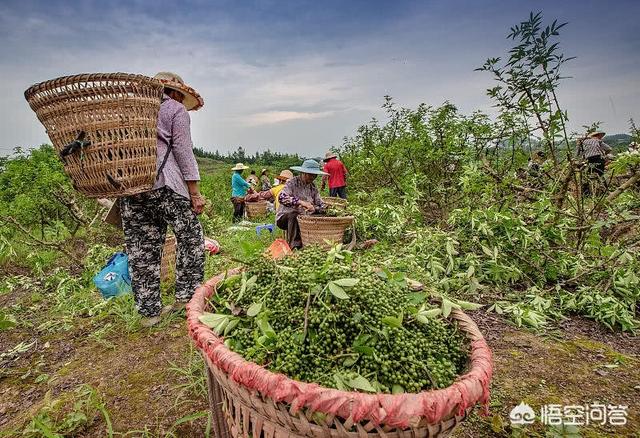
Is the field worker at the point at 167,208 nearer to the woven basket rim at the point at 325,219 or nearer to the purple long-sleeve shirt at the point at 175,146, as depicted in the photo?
the purple long-sleeve shirt at the point at 175,146

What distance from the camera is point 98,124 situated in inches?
74.7

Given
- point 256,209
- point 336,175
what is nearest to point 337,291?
point 336,175

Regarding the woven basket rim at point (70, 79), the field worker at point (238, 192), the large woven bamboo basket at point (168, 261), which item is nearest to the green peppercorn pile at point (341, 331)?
the woven basket rim at point (70, 79)

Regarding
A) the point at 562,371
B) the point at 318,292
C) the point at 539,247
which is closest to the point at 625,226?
the point at 539,247

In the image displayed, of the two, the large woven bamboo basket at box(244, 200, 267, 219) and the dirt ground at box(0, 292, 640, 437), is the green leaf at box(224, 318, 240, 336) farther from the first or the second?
the large woven bamboo basket at box(244, 200, 267, 219)

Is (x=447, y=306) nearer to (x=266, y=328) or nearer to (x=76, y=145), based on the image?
(x=266, y=328)

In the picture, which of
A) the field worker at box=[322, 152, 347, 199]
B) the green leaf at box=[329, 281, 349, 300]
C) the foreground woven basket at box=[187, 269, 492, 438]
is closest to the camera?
the foreground woven basket at box=[187, 269, 492, 438]

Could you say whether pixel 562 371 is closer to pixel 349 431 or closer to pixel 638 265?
pixel 638 265

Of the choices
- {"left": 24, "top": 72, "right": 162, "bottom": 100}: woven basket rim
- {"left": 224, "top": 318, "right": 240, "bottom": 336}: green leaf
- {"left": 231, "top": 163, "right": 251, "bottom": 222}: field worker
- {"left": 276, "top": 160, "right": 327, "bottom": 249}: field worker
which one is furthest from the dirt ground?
{"left": 231, "top": 163, "right": 251, "bottom": 222}: field worker

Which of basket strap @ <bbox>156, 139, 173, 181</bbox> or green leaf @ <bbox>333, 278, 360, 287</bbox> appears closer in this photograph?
green leaf @ <bbox>333, 278, 360, 287</bbox>

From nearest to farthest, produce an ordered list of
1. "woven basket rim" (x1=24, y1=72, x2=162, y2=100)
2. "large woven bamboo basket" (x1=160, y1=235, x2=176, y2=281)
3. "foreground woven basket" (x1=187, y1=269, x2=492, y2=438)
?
"foreground woven basket" (x1=187, y1=269, x2=492, y2=438) → "woven basket rim" (x1=24, y1=72, x2=162, y2=100) → "large woven bamboo basket" (x1=160, y1=235, x2=176, y2=281)

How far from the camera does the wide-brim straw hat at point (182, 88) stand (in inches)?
100

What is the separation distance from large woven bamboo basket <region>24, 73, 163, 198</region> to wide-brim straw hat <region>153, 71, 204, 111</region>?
0.50m

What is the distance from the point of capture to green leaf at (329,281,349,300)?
1.12 m
